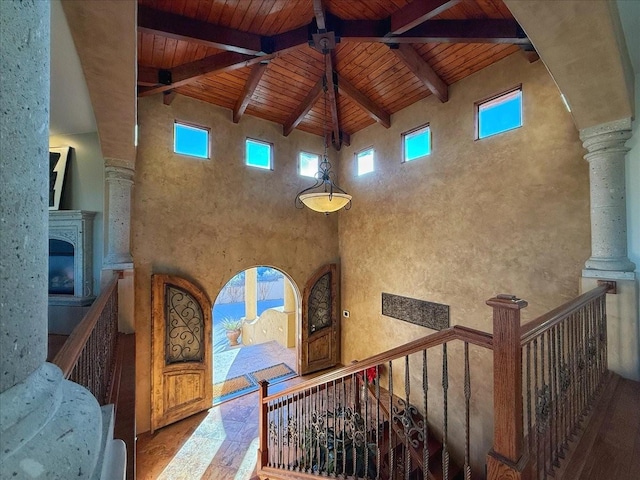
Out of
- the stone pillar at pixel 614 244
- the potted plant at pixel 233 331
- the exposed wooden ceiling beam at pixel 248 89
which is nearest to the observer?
the stone pillar at pixel 614 244

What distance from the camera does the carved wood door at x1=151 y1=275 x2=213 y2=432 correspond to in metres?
4.14

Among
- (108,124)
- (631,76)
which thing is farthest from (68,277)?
(631,76)

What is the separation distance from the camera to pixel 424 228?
14.8 feet

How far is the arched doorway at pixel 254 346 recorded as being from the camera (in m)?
5.63

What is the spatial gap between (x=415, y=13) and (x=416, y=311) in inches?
156

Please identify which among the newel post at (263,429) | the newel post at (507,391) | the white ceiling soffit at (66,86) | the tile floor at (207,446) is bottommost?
the tile floor at (207,446)

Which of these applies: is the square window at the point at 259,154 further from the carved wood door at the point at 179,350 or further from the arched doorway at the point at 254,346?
the carved wood door at the point at 179,350

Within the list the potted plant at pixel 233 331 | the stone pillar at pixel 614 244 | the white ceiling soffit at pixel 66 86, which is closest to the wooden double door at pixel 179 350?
the white ceiling soffit at pixel 66 86

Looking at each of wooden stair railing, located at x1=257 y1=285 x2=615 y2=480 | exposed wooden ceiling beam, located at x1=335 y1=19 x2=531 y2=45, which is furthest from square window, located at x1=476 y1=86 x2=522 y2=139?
wooden stair railing, located at x1=257 y1=285 x2=615 y2=480

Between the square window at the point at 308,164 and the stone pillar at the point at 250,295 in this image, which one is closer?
the square window at the point at 308,164

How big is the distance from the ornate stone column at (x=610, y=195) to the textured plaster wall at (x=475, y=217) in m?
0.73

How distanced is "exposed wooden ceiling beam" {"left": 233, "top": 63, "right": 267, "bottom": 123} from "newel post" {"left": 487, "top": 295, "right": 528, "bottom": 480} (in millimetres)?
3981

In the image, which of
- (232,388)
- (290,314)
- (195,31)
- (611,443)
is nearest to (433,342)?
(611,443)

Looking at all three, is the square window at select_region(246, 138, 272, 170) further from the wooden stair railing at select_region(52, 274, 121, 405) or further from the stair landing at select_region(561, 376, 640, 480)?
the stair landing at select_region(561, 376, 640, 480)
